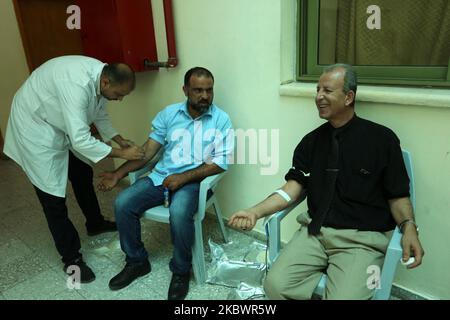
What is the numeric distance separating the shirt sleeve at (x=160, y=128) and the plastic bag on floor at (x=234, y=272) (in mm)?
828

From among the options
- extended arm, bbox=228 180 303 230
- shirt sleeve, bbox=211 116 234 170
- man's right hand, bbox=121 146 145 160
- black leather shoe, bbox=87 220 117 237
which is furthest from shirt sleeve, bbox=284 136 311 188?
black leather shoe, bbox=87 220 117 237

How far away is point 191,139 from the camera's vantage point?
1.94m

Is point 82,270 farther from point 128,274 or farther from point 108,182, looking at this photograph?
point 108,182

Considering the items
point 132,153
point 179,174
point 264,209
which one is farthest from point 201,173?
point 264,209

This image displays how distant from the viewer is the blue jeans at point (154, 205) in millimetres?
1688

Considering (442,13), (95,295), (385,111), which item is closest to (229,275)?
(95,295)

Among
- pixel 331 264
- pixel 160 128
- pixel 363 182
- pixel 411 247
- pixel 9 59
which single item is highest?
pixel 9 59

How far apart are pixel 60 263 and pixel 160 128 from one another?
109 cm

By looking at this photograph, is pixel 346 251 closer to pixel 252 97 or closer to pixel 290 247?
pixel 290 247

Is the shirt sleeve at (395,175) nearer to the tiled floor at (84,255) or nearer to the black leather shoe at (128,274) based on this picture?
the tiled floor at (84,255)

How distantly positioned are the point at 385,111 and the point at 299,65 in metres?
0.56

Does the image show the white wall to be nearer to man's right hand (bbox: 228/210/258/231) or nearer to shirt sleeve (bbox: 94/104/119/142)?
shirt sleeve (bbox: 94/104/119/142)

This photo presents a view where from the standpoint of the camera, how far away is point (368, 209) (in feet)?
4.45

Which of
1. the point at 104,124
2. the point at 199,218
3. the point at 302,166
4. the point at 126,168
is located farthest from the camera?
the point at 104,124
